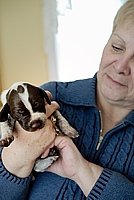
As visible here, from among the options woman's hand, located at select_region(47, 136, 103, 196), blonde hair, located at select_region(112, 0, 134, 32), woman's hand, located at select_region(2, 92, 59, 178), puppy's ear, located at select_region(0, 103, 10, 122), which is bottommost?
woman's hand, located at select_region(47, 136, 103, 196)

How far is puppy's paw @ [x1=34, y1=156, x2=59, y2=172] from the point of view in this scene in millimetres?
919

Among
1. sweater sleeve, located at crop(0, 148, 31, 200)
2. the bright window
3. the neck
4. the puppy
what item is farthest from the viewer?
the bright window

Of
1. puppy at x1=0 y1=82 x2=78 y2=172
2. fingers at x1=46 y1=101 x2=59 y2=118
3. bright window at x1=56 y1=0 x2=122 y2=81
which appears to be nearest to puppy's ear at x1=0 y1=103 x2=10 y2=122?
puppy at x1=0 y1=82 x2=78 y2=172

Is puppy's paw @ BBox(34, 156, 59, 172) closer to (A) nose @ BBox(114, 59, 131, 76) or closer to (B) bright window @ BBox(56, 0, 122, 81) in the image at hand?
(A) nose @ BBox(114, 59, 131, 76)

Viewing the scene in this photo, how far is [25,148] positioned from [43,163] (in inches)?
4.5

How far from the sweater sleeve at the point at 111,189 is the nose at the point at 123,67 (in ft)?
1.04

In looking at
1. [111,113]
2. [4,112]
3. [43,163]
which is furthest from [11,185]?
[111,113]

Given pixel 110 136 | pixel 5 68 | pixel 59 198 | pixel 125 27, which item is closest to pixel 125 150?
pixel 110 136

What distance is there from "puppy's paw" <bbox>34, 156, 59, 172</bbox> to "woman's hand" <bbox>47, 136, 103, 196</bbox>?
4 cm

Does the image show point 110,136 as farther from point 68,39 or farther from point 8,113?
point 68,39

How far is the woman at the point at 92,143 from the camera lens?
0.86m

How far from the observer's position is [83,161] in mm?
902

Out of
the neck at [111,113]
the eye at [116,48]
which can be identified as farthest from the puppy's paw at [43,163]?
the eye at [116,48]

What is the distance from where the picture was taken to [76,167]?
90 cm
